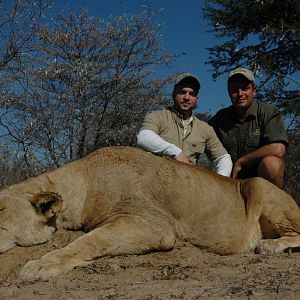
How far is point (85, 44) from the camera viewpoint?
1391 centimetres

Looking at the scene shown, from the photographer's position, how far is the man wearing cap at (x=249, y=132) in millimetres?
6594

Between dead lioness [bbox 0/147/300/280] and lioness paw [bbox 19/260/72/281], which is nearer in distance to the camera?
lioness paw [bbox 19/260/72/281]

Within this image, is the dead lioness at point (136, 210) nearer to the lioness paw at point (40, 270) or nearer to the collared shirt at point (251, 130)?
the lioness paw at point (40, 270)

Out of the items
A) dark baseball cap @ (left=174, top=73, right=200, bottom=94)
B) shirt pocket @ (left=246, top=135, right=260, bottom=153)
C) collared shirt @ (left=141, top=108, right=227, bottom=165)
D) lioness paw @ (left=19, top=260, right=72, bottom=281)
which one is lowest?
lioness paw @ (left=19, top=260, right=72, bottom=281)

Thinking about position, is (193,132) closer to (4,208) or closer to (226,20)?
(4,208)

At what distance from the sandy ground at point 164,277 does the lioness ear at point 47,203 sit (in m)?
0.28

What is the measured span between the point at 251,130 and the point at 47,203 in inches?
137

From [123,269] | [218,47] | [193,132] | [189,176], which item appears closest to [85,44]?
[218,47]

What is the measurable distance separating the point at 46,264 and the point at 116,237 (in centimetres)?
63

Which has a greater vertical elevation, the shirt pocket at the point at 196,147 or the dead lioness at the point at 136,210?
the shirt pocket at the point at 196,147

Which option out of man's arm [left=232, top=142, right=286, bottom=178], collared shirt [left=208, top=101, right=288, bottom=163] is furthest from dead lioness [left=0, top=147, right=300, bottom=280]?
collared shirt [left=208, top=101, right=288, bottom=163]

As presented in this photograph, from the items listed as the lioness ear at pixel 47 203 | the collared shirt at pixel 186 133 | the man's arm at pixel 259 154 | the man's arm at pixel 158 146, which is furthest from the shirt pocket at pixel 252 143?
the lioness ear at pixel 47 203

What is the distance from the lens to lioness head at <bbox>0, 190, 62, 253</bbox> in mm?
4273

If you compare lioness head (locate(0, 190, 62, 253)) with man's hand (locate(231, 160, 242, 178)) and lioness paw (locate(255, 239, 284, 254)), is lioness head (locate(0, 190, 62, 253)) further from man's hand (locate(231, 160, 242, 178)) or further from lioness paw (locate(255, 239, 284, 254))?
man's hand (locate(231, 160, 242, 178))
